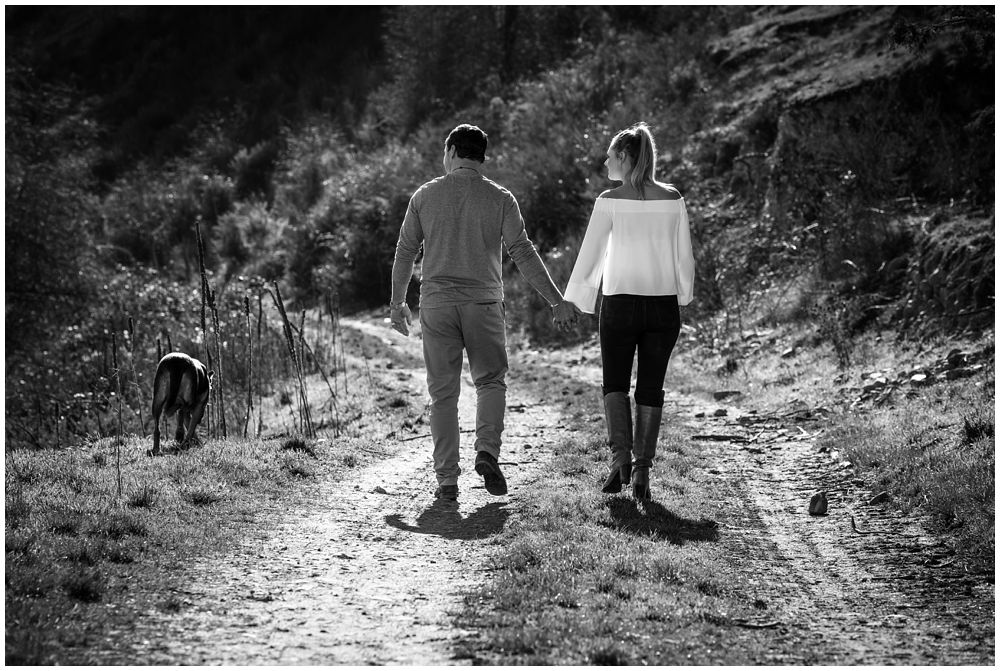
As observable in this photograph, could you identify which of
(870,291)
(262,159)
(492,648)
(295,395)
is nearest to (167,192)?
(262,159)

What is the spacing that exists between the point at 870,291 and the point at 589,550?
938 centimetres

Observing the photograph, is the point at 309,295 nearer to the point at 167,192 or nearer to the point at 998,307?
the point at 167,192

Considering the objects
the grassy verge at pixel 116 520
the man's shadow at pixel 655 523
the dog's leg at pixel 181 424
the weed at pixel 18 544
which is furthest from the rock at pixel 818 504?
the dog's leg at pixel 181 424

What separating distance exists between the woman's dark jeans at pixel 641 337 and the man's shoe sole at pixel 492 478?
91cm

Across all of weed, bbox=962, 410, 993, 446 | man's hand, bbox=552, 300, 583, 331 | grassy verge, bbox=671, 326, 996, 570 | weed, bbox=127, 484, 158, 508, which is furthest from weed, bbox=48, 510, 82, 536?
weed, bbox=962, 410, 993, 446

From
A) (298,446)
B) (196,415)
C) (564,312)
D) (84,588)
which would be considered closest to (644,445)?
(564,312)

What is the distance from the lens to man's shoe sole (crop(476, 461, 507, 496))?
6.59 m

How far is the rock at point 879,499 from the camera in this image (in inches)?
268

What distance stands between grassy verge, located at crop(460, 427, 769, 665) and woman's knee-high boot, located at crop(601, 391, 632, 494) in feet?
0.56

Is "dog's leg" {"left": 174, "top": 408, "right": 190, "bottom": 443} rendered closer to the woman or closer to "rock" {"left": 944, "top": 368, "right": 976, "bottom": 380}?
the woman

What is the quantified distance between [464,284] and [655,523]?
1.86 m

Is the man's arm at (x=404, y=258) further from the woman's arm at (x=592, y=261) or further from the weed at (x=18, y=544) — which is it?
the weed at (x=18, y=544)

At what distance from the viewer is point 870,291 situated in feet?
44.0

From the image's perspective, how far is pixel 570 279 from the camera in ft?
21.1
